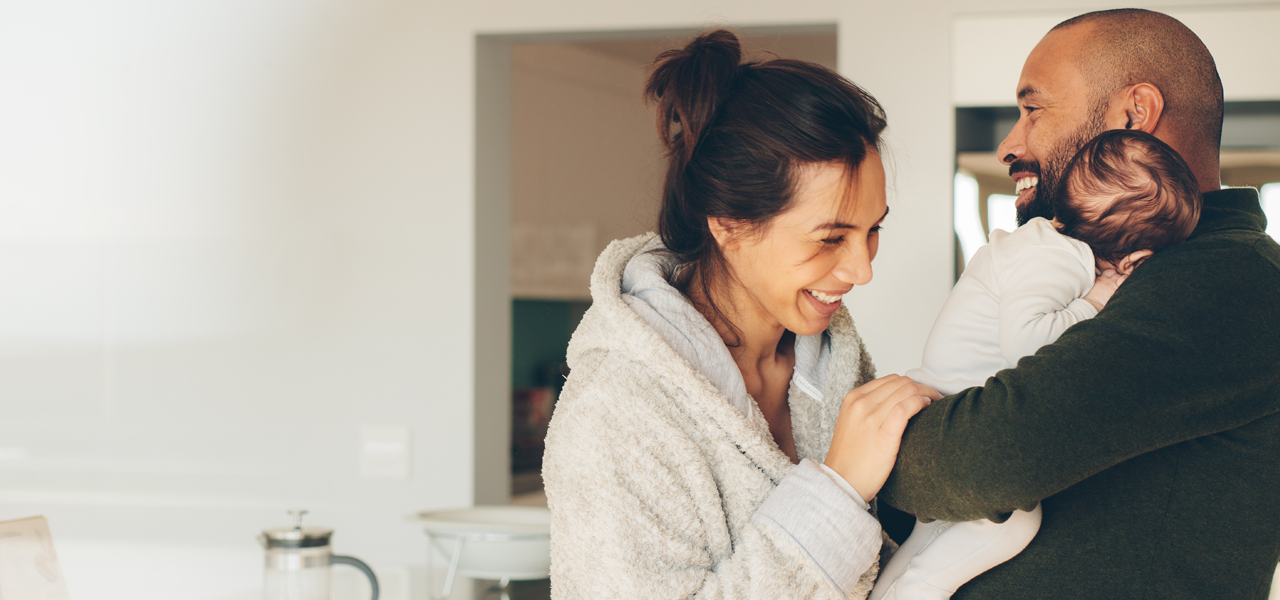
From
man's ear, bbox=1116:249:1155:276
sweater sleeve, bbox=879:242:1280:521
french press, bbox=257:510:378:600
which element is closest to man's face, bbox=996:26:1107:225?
man's ear, bbox=1116:249:1155:276

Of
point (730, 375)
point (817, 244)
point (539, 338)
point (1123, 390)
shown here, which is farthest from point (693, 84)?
point (539, 338)

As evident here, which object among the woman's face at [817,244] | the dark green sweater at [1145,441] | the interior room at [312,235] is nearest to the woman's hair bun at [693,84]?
the woman's face at [817,244]

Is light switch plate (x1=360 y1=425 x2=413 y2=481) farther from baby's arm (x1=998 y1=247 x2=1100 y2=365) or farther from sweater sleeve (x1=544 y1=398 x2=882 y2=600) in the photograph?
baby's arm (x1=998 y1=247 x2=1100 y2=365)

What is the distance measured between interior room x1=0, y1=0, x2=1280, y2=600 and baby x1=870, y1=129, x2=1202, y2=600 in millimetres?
1218

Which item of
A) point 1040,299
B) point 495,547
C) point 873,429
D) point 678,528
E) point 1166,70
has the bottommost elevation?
point 495,547

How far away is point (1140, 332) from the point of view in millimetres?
835

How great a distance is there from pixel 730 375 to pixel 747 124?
0.91 ft

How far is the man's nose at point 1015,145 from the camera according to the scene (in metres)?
1.11

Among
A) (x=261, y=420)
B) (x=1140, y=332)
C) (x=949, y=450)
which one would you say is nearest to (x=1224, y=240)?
(x=1140, y=332)

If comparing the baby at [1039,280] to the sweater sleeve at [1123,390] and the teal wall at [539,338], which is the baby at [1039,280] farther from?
the teal wall at [539,338]

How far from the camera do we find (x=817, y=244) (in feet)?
3.73

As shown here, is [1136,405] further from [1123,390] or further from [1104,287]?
[1104,287]

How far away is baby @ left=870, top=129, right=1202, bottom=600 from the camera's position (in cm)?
99

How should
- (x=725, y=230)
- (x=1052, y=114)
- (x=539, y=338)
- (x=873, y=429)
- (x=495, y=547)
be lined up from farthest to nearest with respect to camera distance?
(x=539, y=338) → (x=495, y=547) → (x=725, y=230) → (x=1052, y=114) → (x=873, y=429)
